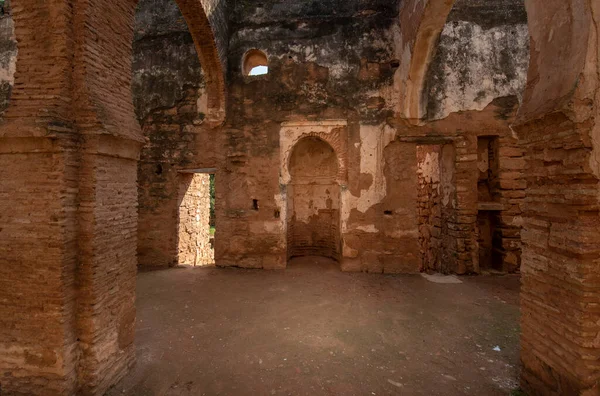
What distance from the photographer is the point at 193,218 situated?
8.29 metres

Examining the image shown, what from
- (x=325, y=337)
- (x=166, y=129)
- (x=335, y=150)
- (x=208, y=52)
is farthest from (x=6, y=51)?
(x=325, y=337)

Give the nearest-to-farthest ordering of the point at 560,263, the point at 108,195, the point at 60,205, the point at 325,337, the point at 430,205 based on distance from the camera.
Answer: the point at 560,263 < the point at 60,205 < the point at 108,195 < the point at 325,337 < the point at 430,205

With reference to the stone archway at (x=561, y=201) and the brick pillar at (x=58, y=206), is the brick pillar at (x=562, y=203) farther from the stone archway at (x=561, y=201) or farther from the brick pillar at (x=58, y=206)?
the brick pillar at (x=58, y=206)

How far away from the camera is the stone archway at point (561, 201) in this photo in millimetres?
2057

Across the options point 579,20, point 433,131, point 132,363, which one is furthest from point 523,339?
point 433,131

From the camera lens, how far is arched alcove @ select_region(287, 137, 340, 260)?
7875 mm

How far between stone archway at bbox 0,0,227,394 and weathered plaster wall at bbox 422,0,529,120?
604 centimetres

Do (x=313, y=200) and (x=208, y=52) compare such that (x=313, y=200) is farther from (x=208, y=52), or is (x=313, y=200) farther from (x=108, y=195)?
(x=108, y=195)

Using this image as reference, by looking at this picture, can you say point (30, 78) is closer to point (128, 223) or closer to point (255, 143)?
point (128, 223)

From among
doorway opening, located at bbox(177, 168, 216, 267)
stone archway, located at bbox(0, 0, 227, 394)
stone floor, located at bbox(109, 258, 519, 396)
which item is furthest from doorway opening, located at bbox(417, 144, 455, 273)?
stone archway, located at bbox(0, 0, 227, 394)

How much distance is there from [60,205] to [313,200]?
6.11 metres

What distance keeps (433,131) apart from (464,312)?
3.77 metres

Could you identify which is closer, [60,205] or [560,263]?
[560,263]

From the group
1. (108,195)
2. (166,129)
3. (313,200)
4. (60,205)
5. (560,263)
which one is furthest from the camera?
(313,200)
